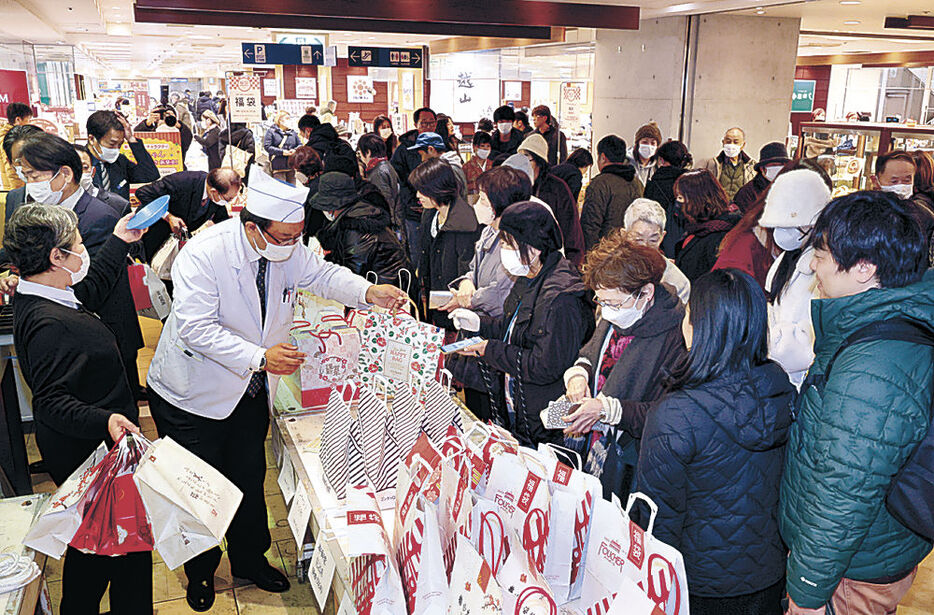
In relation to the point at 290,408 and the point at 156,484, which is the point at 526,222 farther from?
the point at 156,484

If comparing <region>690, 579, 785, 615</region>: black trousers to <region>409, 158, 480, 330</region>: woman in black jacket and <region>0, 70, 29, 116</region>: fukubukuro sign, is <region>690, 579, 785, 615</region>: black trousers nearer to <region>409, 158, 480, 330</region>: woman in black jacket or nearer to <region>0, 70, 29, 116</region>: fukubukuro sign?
<region>409, 158, 480, 330</region>: woman in black jacket

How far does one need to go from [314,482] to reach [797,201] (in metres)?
2.21

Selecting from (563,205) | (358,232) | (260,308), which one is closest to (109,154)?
(358,232)

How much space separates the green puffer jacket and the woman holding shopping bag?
1998 mm

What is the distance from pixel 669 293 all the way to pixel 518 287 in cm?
75

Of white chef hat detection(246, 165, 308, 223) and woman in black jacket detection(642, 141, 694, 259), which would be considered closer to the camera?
white chef hat detection(246, 165, 308, 223)

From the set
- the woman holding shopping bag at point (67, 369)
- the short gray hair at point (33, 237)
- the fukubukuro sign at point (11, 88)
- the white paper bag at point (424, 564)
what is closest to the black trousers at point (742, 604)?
the white paper bag at point (424, 564)

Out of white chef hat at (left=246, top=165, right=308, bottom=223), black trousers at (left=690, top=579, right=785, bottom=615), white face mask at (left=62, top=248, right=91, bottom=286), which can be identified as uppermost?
white chef hat at (left=246, top=165, right=308, bottom=223)

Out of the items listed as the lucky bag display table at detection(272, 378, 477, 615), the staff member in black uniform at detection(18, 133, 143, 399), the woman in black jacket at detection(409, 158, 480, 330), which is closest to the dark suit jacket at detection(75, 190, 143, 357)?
the staff member in black uniform at detection(18, 133, 143, 399)

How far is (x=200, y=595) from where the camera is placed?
3.15 m

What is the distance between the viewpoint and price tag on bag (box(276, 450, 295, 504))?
9.50 feet

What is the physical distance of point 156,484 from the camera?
2244mm

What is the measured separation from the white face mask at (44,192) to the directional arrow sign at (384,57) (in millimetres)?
9776

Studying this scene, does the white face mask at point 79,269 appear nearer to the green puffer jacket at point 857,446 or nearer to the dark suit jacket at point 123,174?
the green puffer jacket at point 857,446
